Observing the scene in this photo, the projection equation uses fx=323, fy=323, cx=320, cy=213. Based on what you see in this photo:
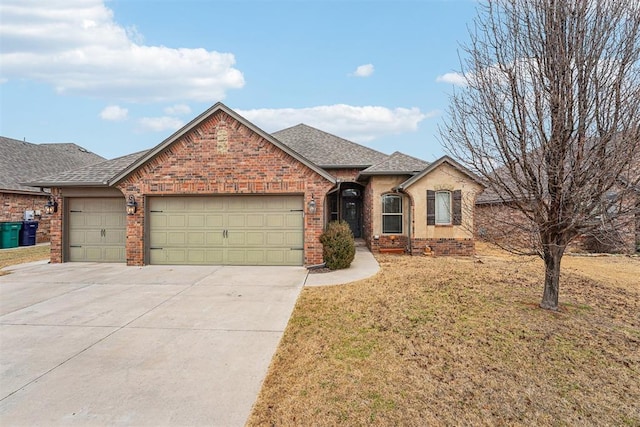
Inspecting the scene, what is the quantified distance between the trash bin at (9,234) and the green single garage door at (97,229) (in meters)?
7.39

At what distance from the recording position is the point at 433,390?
341cm

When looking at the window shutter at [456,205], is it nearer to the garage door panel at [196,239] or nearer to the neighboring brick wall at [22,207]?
the garage door panel at [196,239]

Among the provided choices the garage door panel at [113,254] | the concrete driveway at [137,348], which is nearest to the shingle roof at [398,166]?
the concrete driveway at [137,348]

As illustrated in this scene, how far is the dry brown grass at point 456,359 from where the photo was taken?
3.06 metres

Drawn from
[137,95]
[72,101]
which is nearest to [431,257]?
[137,95]

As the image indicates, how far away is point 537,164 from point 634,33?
2.13 metres

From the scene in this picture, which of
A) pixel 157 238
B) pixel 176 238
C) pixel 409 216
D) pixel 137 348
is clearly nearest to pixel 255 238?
pixel 176 238

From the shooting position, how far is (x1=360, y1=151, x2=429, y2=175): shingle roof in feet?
43.9

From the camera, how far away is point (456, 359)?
13.5 feet

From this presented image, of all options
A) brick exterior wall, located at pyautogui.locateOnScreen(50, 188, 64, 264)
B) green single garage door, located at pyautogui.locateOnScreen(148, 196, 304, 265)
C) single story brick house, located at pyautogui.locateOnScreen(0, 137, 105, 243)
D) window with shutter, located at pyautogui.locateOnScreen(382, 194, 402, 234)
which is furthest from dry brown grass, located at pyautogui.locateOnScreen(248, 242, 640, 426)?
single story brick house, located at pyautogui.locateOnScreen(0, 137, 105, 243)

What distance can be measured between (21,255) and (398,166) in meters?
16.0

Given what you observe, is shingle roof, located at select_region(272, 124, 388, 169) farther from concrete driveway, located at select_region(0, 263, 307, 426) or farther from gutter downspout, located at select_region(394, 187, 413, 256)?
concrete driveway, located at select_region(0, 263, 307, 426)

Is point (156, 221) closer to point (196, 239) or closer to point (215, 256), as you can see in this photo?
point (196, 239)

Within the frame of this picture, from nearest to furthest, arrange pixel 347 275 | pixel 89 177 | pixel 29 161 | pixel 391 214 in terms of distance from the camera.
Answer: pixel 347 275 < pixel 89 177 < pixel 391 214 < pixel 29 161
